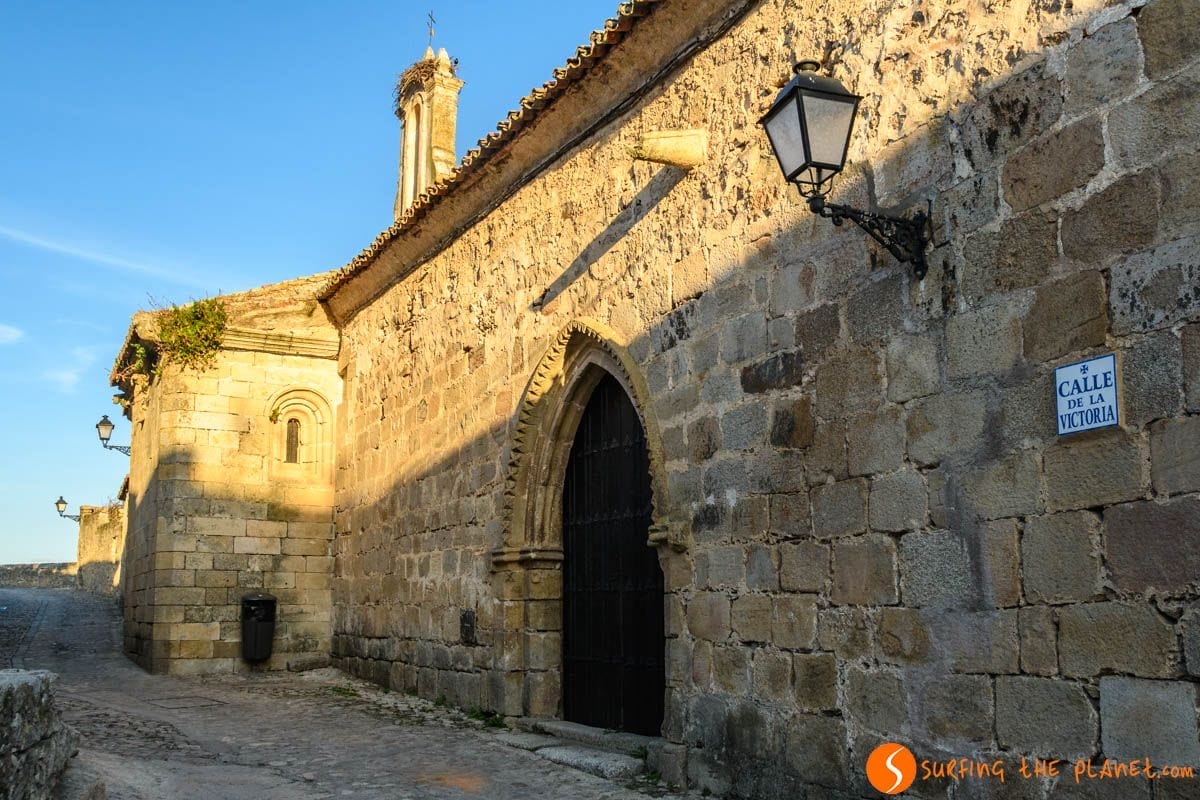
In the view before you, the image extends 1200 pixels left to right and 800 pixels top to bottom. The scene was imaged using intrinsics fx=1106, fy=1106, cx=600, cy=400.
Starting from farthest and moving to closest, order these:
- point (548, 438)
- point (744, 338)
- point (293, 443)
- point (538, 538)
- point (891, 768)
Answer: point (293, 443)
point (538, 538)
point (548, 438)
point (744, 338)
point (891, 768)

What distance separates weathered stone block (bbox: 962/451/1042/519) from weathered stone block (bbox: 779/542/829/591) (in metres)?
0.92

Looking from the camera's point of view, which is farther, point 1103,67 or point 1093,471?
point 1103,67

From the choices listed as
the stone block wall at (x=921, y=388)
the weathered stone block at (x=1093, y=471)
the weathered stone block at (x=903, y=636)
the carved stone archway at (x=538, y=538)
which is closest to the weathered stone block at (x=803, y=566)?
the stone block wall at (x=921, y=388)

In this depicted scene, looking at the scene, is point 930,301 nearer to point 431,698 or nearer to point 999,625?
point 999,625

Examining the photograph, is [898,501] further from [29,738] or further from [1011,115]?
[29,738]

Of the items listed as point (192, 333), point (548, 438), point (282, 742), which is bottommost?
point (282, 742)

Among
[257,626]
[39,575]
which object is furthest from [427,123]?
[39,575]

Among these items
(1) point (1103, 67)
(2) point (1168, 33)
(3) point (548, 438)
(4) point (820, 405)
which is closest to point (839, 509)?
(4) point (820, 405)

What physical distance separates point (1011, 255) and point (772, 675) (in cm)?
226

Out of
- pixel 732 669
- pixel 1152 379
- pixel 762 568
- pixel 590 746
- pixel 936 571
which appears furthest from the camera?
pixel 590 746

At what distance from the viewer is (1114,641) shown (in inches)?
143

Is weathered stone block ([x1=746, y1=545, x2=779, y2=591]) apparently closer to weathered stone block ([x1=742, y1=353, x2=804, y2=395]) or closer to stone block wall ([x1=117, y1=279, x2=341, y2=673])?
weathered stone block ([x1=742, y1=353, x2=804, y2=395])

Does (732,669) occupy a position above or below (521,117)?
below

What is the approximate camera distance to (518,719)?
7691mm
